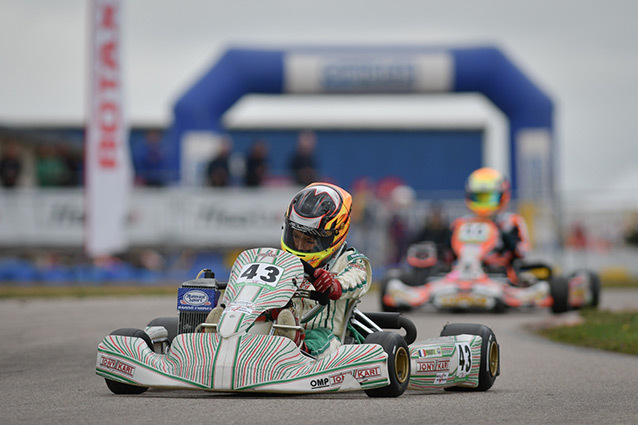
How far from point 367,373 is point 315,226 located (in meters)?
1.10

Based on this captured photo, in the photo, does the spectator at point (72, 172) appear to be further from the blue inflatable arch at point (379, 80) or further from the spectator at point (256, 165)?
the spectator at point (256, 165)

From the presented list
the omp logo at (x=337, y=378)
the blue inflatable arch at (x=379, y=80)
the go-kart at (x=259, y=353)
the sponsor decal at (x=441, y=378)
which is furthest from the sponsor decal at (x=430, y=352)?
the blue inflatable arch at (x=379, y=80)

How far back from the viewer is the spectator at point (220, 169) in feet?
64.5

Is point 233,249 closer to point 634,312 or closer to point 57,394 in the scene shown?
point 634,312

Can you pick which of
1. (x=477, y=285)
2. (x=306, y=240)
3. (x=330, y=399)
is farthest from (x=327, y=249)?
(x=477, y=285)

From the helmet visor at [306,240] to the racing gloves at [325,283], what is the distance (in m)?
0.49

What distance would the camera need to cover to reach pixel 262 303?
592 cm

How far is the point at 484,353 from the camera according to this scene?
679 centimetres

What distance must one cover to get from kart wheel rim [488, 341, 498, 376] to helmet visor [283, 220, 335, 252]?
1.20 m

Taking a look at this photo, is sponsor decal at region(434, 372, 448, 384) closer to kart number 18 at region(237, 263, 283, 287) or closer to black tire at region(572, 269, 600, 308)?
kart number 18 at region(237, 263, 283, 287)

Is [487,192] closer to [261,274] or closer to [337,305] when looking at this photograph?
[337,305]

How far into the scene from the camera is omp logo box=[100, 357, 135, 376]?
19.4ft

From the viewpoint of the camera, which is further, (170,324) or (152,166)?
(152,166)

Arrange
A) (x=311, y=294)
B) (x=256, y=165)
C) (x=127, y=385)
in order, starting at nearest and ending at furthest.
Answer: (x=127, y=385) < (x=311, y=294) < (x=256, y=165)
